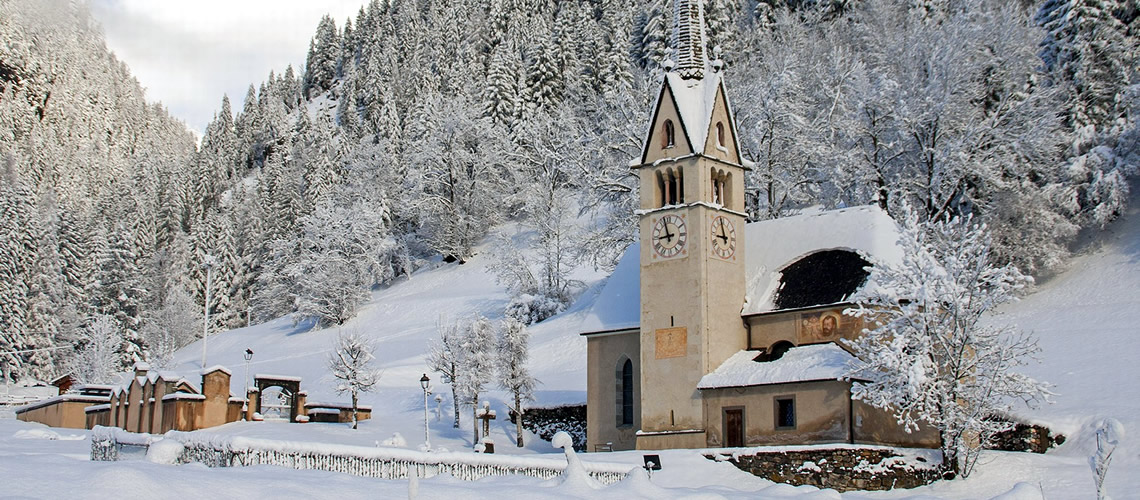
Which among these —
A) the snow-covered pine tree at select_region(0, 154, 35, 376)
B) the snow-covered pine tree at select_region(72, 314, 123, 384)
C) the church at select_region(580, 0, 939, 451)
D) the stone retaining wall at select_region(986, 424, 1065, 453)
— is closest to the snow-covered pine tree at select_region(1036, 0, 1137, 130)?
the church at select_region(580, 0, 939, 451)

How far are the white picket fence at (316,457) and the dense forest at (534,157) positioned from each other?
740 centimetres

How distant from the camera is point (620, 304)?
40.0 m

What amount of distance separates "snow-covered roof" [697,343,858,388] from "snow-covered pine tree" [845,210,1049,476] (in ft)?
3.04

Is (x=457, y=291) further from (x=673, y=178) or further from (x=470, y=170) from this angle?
(x=673, y=178)

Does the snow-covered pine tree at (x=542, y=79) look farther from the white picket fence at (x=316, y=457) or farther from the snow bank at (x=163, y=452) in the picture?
the snow bank at (x=163, y=452)

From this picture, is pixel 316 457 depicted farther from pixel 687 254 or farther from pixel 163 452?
pixel 687 254

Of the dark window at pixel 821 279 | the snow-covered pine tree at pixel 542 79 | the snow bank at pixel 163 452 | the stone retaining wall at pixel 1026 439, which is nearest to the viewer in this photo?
the snow bank at pixel 163 452

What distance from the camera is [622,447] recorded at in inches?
1500

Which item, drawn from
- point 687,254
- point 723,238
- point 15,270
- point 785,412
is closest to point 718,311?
point 687,254

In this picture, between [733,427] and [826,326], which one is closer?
[733,427]

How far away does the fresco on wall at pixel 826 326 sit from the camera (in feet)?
111

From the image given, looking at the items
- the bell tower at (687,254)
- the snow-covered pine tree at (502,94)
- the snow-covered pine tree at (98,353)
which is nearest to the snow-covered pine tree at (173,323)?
the snow-covered pine tree at (98,353)

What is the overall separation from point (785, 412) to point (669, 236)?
279 inches

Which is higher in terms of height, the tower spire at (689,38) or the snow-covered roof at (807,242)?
the tower spire at (689,38)
